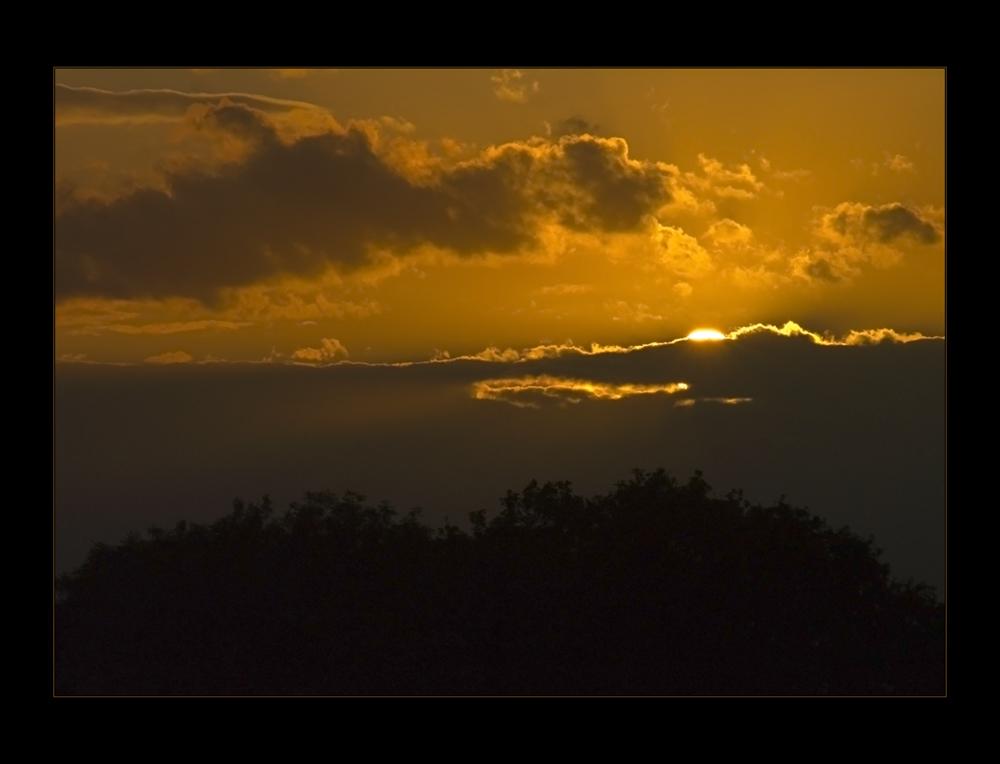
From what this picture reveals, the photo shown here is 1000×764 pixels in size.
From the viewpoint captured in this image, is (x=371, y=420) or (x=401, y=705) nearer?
(x=401, y=705)

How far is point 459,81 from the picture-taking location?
13.0m

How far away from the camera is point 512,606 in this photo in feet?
43.5

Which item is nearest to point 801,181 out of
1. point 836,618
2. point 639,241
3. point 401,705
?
point 639,241

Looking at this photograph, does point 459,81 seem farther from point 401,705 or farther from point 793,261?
point 401,705

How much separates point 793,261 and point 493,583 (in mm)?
4300

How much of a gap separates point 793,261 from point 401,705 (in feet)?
18.4

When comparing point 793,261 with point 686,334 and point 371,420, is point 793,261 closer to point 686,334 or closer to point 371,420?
point 686,334

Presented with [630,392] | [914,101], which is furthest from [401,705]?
[914,101]

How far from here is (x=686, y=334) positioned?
517 inches

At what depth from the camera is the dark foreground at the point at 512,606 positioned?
12.9 meters

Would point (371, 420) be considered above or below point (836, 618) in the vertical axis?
above

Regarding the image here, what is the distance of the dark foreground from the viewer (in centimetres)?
1292

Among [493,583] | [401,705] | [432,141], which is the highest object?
[432,141]

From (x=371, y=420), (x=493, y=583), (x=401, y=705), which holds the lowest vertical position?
(x=401, y=705)
